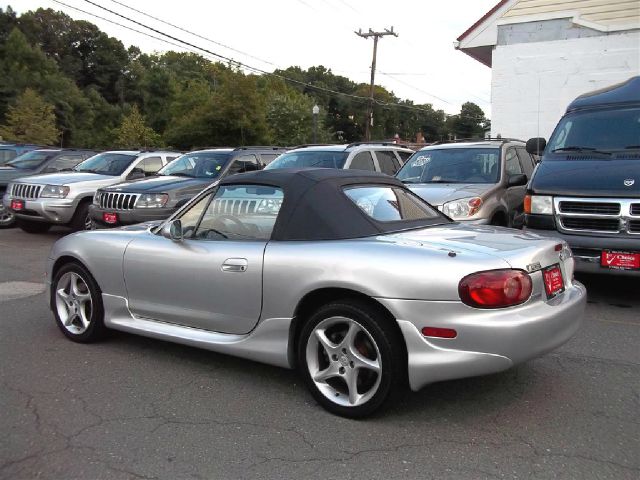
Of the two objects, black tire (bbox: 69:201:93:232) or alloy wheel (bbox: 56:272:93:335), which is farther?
black tire (bbox: 69:201:93:232)

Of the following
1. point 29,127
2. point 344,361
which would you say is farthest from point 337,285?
point 29,127

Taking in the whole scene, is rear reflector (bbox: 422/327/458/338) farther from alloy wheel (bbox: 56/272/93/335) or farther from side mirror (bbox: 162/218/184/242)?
alloy wheel (bbox: 56/272/93/335)

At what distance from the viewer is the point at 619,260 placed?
5.91 meters

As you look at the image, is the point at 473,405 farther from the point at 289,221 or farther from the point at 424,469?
the point at 289,221

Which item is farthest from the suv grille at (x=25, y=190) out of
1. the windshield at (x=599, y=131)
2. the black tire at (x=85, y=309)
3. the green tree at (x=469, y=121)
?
the green tree at (x=469, y=121)

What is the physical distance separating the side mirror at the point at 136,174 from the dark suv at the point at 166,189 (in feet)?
1.79

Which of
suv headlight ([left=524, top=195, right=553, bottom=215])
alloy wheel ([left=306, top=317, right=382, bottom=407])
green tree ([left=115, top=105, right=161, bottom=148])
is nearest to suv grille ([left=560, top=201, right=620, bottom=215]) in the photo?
suv headlight ([left=524, top=195, right=553, bottom=215])

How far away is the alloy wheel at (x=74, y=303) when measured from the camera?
4988mm

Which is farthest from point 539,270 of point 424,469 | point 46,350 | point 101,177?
point 101,177

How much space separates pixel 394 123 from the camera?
360 ft

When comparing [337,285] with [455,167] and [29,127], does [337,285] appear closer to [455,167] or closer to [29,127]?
[455,167]

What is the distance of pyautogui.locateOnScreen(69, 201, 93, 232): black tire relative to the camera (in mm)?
10961

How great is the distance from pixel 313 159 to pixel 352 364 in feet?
22.4

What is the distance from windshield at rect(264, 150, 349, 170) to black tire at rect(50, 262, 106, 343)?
16.7ft
